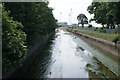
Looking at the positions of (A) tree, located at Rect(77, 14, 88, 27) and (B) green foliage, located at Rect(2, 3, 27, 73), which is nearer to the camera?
(B) green foliage, located at Rect(2, 3, 27, 73)

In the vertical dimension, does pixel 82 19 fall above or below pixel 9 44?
above

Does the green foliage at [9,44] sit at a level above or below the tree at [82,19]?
below

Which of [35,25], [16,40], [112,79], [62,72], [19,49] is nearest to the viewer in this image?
[16,40]

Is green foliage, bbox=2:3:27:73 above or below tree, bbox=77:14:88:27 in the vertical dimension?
below

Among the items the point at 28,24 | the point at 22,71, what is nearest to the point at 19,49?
the point at 22,71

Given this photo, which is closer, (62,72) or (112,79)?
(112,79)

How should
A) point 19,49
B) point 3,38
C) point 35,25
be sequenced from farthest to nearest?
point 35,25, point 19,49, point 3,38

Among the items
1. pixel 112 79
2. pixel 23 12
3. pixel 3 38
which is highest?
pixel 23 12

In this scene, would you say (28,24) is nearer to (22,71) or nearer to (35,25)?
(35,25)

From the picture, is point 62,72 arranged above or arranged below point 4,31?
below

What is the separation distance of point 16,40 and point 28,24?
6455mm

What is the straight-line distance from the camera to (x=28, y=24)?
14289 millimetres

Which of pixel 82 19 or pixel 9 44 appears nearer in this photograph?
pixel 9 44

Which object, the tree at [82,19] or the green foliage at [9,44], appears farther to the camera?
the tree at [82,19]
